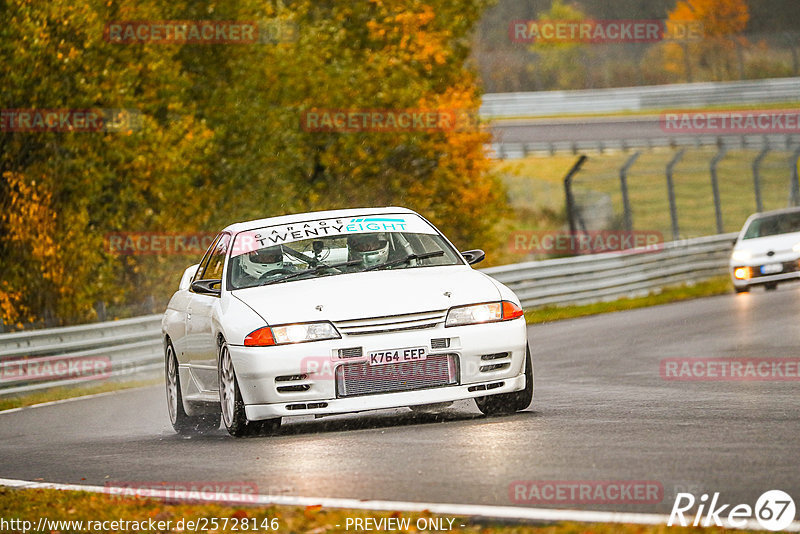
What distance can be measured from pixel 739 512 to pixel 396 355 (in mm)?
3452

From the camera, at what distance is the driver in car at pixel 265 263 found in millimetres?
10016

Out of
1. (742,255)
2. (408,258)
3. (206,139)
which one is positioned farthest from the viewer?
(206,139)

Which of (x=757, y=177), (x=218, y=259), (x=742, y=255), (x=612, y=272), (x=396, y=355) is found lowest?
(x=612, y=272)

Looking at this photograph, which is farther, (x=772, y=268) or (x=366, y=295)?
(x=772, y=268)

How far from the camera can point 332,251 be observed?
33.9ft

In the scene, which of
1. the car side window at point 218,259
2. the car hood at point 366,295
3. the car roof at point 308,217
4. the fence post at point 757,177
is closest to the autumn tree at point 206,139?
the fence post at point 757,177

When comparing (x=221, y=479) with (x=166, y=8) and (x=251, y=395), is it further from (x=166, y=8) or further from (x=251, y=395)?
(x=166, y=8)

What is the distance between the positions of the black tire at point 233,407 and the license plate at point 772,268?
15492mm

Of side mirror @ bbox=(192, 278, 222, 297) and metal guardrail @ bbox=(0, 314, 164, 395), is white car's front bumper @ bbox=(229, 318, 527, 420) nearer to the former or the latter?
side mirror @ bbox=(192, 278, 222, 297)

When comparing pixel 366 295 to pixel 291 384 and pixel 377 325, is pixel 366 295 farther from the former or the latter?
pixel 291 384

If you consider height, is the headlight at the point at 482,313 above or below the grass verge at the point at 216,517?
above

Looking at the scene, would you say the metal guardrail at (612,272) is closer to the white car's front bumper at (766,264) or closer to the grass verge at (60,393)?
the white car's front bumper at (766,264)

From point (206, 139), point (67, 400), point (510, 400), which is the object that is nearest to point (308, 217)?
point (510, 400)

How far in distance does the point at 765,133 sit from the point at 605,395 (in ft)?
136
